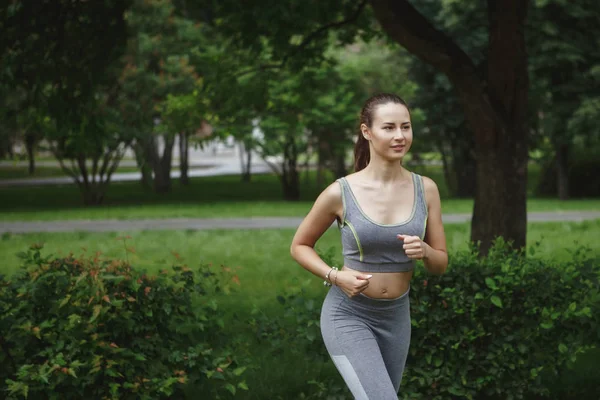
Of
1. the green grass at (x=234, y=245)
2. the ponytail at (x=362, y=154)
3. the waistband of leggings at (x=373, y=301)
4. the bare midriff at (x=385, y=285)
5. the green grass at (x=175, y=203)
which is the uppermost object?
the ponytail at (x=362, y=154)

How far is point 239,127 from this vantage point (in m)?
27.9

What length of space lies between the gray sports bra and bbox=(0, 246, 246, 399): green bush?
75.1 inches

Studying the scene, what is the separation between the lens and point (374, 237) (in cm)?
351

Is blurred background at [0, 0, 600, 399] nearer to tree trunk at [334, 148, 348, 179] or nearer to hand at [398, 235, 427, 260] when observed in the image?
tree trunk at [334, 148, 348, 179]

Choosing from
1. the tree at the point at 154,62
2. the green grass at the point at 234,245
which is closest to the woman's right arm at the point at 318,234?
the green grass at the point at 234,245

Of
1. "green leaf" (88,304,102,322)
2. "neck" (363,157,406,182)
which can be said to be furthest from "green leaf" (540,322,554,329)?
"green leaf" (88,304,102,322)

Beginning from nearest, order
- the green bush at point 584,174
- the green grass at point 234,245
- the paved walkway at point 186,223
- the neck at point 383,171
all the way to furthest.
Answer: the neck at point 383,171
the green grass at point 234,245
the paved walkway at point 186,223
the green bush at point 584,174

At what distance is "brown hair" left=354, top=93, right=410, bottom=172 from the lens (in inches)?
141

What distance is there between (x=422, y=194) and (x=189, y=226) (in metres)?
16.9

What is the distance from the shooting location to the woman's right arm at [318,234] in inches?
136

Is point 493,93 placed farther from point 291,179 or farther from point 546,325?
point 291,179

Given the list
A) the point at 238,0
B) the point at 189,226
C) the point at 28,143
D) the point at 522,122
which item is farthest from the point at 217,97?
the point at 28,143

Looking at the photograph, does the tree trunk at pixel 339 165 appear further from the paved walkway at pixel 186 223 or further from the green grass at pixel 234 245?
the green grass at pixel 234 245

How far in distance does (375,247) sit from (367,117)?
0.54m
